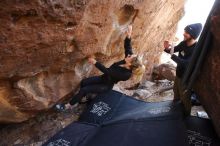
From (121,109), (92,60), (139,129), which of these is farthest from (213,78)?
(92,60)

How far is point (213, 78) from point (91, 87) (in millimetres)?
2599

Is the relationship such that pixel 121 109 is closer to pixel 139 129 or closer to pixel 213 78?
pixel 139 129

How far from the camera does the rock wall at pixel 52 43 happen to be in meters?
4.37

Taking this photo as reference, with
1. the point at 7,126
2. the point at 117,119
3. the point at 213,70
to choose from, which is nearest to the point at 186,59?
the point at 213,70

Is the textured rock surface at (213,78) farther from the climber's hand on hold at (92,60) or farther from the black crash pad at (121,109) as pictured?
the climber's hand on hold at (92,60)

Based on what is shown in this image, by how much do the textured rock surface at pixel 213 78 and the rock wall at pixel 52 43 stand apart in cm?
204

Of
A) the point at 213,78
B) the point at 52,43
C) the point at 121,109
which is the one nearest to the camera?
the point at 213,78

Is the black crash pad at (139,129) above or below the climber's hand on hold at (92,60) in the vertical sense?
below

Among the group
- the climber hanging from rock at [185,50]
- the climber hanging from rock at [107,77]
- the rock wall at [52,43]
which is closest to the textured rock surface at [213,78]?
the climber hanging from rock at [185,50]

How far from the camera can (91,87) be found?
625 centimetres

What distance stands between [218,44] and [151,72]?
22.8 ft

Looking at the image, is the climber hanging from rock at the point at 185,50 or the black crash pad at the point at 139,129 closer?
the black crash pad at the point at 139,129

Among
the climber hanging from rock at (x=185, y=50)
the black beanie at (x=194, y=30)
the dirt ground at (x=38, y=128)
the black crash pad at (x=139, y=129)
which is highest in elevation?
the black beanie at (x=194, y=30)

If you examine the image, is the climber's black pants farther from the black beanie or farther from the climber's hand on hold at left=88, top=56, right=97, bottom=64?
the black beanie
